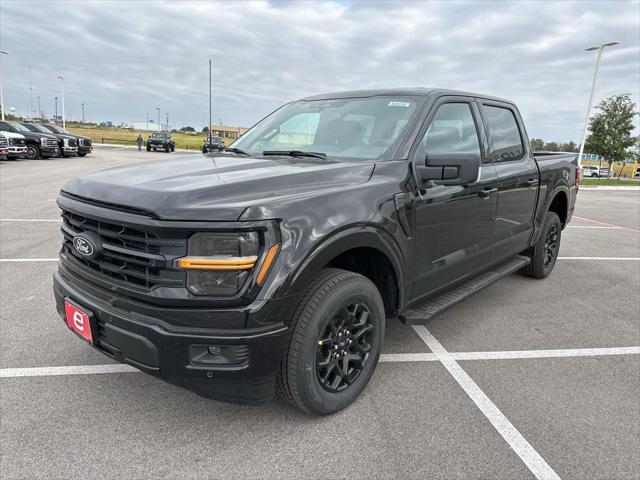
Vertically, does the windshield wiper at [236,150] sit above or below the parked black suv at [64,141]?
above

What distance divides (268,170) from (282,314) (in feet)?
2.97

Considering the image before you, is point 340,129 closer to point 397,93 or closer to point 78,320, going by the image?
point 397,93

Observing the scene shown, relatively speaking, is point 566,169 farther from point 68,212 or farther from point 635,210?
point 635,210

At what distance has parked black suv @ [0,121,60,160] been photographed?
23.1m

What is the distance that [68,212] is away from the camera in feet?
8.71

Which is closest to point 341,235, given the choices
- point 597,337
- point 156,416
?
point 156,416

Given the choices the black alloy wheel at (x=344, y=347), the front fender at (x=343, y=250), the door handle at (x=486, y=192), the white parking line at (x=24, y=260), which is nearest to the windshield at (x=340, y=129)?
the front fender at (x=343, y=250)

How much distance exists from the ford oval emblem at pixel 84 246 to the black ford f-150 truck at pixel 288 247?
0.02 meters

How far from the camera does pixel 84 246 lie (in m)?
2.45

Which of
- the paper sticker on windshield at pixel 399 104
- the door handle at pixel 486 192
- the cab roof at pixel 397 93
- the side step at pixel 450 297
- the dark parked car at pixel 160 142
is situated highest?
the cab roof at pixel 397 93

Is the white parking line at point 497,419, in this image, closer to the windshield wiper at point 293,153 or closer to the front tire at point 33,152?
the windshield wiper at point 293,153

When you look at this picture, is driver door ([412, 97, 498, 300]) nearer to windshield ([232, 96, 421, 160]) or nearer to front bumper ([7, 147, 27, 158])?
windshield ([232, 96, 421, 160])

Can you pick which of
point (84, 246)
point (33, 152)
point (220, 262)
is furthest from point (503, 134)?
point (33, 152)

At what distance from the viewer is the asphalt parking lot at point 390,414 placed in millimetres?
2322
